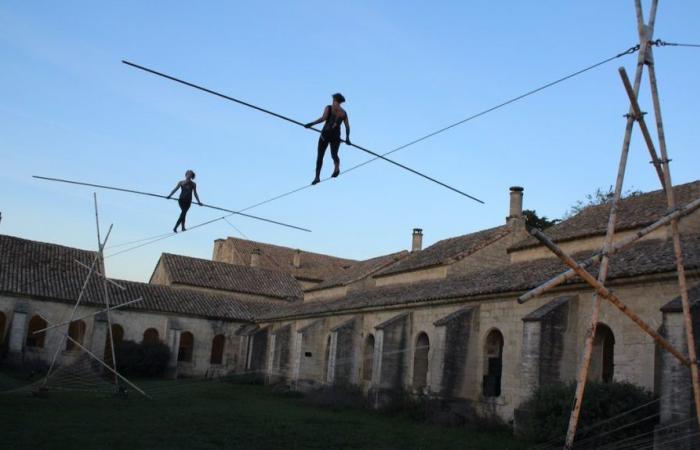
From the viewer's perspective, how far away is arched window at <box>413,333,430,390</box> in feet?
79.7

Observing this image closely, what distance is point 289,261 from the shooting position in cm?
5966

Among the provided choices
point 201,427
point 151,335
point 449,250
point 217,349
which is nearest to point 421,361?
point 449,250

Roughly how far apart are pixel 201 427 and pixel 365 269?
23103mm

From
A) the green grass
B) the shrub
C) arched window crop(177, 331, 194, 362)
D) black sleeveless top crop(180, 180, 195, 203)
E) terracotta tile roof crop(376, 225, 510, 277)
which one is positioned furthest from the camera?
arched window crop(177, 331, 194, 362)

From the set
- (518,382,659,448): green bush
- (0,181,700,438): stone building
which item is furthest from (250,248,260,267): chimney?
(518,382,659,448): green bush

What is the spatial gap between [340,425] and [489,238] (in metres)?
13.1

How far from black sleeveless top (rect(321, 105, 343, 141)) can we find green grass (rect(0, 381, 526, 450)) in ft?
21.2

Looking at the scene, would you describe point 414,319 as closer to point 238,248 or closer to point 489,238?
point 489,238

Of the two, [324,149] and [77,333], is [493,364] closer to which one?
[324,149]

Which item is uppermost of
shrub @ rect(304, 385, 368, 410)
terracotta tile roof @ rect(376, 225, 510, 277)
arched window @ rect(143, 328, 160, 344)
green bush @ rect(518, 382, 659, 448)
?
terracotta tile roof @ rect(376, 225, 510, 277)

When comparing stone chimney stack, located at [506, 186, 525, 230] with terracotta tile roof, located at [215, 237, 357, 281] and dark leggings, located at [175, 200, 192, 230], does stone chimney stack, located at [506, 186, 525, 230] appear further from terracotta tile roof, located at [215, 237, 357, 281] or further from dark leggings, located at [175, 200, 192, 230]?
terracotta tile roof, located at [215, 237, 357, 281]

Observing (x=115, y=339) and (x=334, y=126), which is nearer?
(x=334, y=126)

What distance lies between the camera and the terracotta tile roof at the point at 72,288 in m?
36.1

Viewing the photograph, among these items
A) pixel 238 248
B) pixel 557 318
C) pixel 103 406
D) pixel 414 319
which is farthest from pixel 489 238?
pixel 238 248
